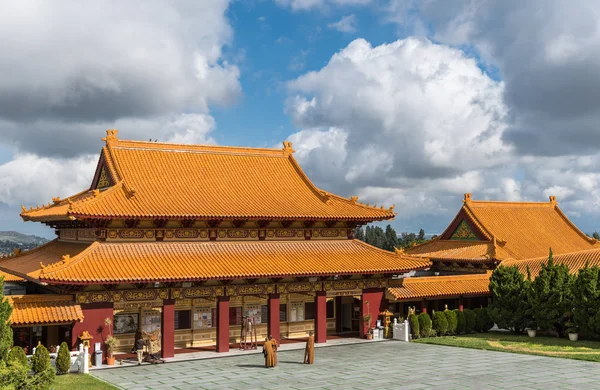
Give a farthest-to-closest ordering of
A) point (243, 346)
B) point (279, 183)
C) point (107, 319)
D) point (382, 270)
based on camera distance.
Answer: point (279, 183)
point (382, 270)
point (243, 346)
point (107, 319)

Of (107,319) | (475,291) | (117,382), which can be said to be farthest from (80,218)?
(475,291)

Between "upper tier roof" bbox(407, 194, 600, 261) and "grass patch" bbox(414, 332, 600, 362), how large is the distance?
28.5 ft

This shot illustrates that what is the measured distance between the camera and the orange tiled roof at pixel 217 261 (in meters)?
29.4

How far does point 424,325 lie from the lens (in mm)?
36812

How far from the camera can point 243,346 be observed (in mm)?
33562

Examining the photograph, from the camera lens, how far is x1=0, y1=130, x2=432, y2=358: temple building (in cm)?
2989

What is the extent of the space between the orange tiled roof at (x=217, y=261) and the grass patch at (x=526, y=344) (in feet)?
15.3

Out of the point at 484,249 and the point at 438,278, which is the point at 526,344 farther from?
the point at 484,249

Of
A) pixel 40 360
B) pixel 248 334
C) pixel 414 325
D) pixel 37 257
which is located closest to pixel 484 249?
pixel 414 325

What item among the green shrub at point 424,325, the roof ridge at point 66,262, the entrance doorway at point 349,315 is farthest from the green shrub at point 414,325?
the roof ridge at point 66,262

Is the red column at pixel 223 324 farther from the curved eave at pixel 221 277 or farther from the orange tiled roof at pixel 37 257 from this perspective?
the orange tiled roof at pixel 37 257

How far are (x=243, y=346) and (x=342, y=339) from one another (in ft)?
20.0

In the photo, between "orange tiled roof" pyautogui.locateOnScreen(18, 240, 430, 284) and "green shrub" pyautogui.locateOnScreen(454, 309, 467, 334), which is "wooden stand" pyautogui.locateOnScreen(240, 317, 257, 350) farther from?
"green shrub" pyautogui.locateOnScreen(454, 309, 467, 334)

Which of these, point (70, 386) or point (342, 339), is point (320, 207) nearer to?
point (342, 339)
